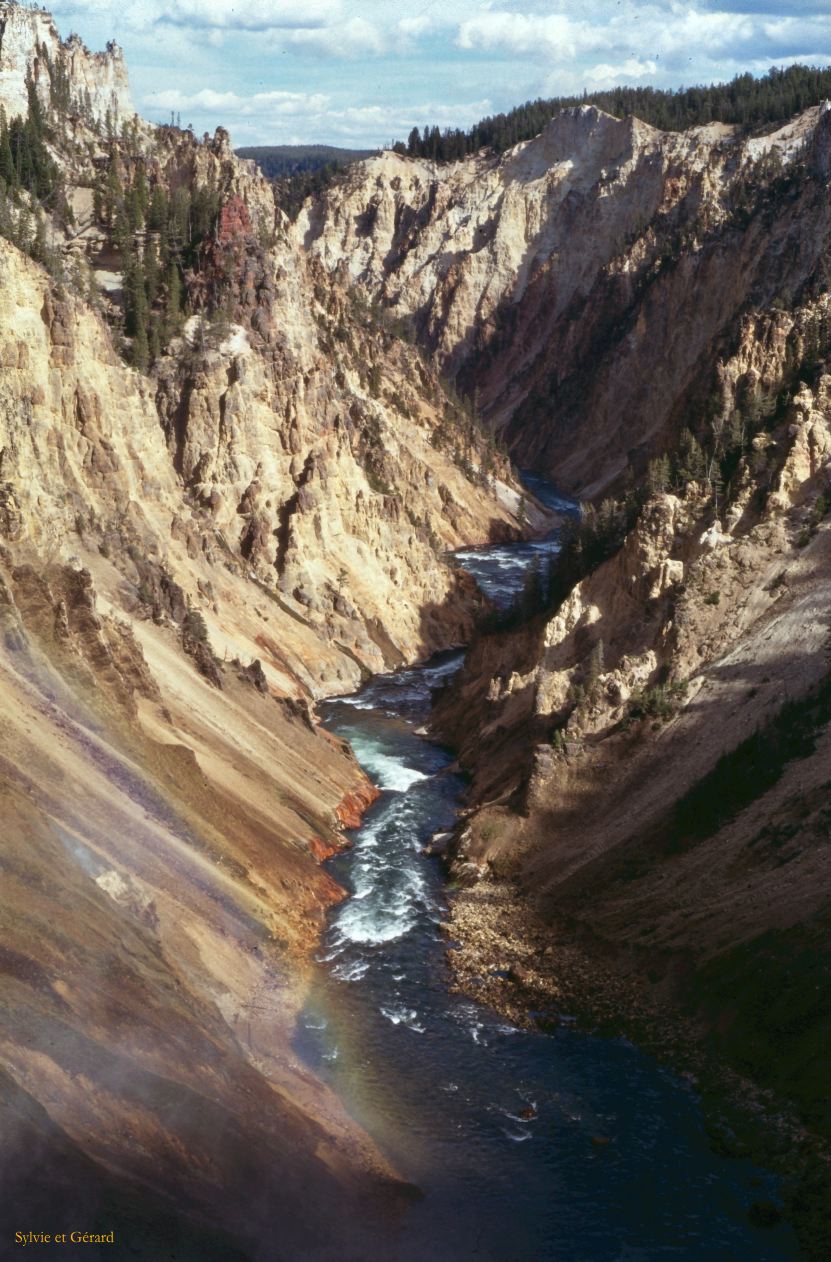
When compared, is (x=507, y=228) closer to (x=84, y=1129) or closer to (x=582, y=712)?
(x=582, y=712)

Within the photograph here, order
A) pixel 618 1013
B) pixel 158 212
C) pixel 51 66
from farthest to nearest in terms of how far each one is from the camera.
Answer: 1. pixel 51 66
2. pixel 158 212
3. pixel 618 1013

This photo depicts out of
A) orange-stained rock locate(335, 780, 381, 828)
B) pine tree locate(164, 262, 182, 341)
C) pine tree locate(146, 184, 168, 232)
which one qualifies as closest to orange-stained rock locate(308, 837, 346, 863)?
orange-stained rock locate(335, 780, 381, 828)

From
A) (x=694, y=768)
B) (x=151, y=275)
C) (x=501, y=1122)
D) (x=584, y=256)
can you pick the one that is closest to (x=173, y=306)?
(x=151, y=275)

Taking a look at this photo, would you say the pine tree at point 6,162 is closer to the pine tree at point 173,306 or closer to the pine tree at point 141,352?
the pine tree at point 173,306

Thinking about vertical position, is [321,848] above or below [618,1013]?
above

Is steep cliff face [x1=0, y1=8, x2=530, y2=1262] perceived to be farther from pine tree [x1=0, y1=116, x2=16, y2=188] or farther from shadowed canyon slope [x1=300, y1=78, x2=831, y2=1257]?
shadowed canyon slope [x1=300, y1=78, x2=831, y2=1257]

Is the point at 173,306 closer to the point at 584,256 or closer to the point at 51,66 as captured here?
the point at 51,66
